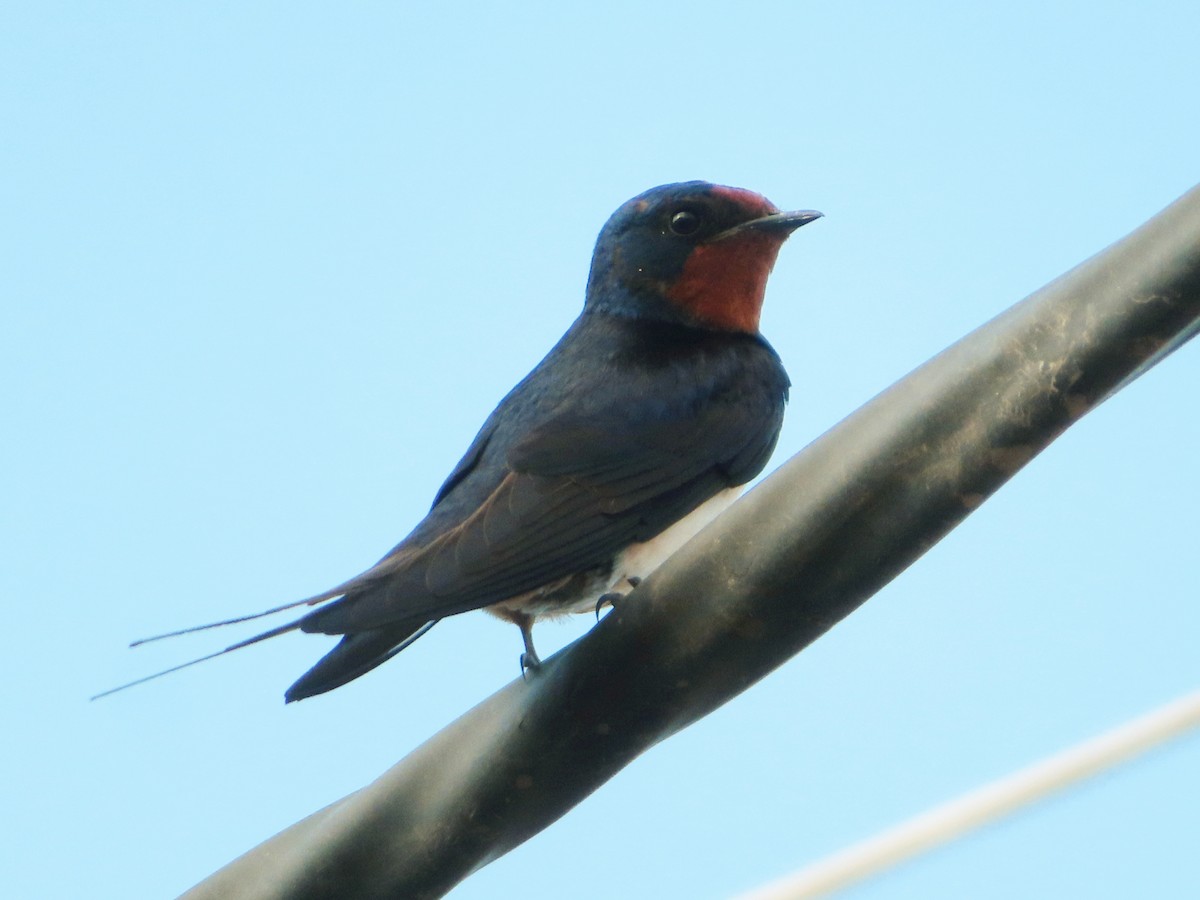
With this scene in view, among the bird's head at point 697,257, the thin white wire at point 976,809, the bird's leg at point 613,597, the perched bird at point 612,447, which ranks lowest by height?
the thin white wire at point 976,809

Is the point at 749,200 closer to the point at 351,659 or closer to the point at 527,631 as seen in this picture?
the point at 527,631

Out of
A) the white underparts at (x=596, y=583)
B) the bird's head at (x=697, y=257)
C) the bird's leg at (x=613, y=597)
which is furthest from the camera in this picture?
the bird's head at (x=697, y=257)

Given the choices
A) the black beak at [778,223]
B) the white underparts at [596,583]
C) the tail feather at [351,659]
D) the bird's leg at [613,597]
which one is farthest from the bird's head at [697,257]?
the tail feather at [351,659]

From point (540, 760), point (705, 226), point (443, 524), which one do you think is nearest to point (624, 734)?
point (540, 760)

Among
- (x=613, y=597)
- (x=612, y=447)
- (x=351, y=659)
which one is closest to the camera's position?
(x=613, y=597)

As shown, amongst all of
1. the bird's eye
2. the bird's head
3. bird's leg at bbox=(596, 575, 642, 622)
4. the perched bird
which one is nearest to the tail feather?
the perched bird

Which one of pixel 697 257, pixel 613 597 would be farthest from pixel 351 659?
pixel 697 257

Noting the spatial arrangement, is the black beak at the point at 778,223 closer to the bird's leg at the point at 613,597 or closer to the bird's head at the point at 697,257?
the bird's head at the point at 697,257
